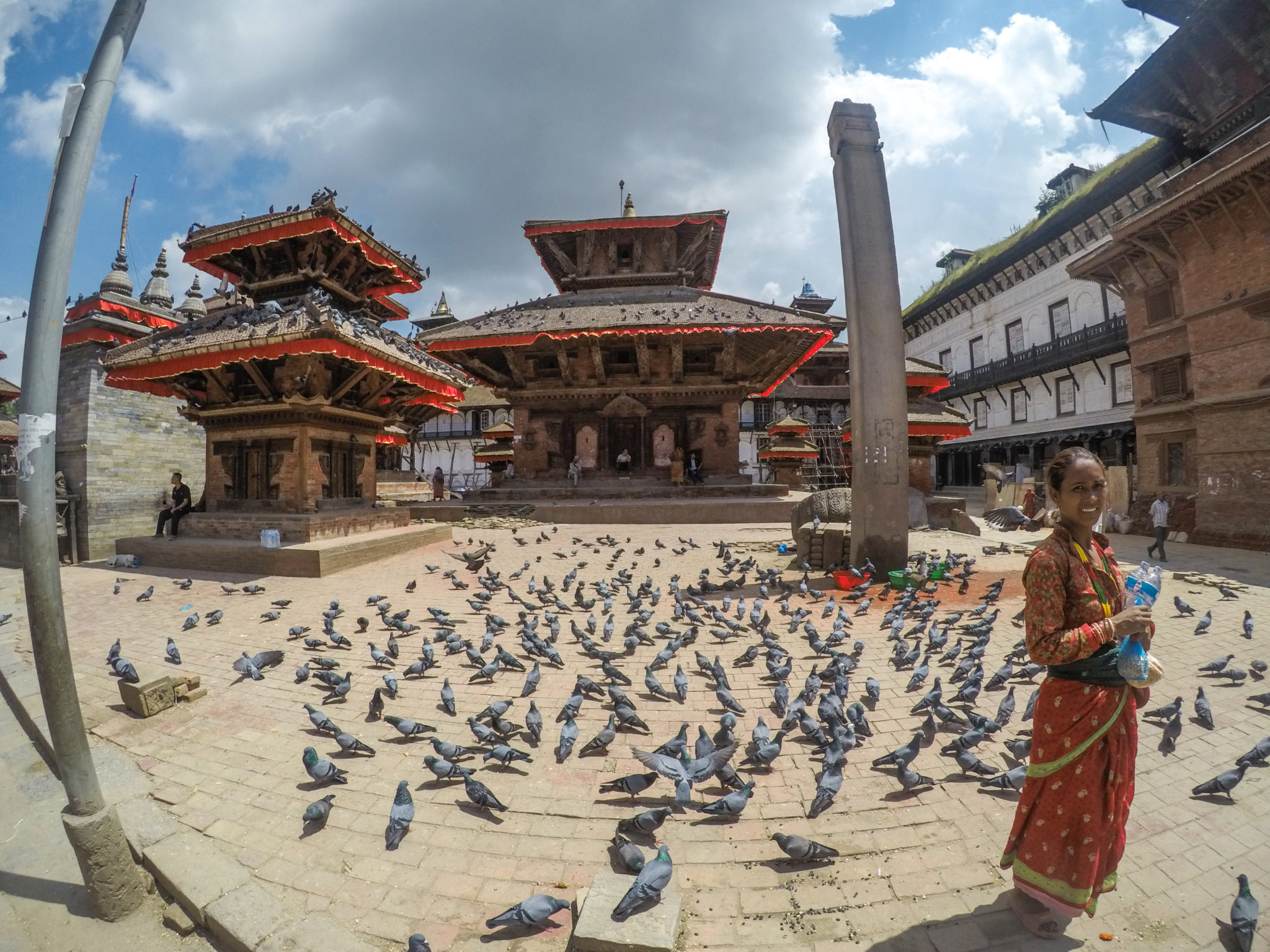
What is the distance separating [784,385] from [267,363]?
3172cm

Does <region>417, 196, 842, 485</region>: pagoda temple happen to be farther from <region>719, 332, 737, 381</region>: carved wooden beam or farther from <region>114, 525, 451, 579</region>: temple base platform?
<region>114, 525, 451, 579</region>: temple base platform

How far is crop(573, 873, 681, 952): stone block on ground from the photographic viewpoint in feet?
6.58

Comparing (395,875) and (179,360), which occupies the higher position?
(179,360)

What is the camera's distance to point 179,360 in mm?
10391

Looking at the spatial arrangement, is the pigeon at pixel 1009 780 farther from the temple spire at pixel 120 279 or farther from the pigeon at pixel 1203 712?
the temple spire at pixel 120 279

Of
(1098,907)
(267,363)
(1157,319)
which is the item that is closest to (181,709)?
(1098,907)

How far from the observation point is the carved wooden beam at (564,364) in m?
18.3

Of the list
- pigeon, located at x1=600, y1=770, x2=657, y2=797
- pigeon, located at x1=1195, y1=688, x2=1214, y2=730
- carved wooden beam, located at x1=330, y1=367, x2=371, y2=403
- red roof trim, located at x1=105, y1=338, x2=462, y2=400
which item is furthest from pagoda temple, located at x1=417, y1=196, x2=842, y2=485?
pigeon, located at x1=600, y1=770, x2=657, y2=797

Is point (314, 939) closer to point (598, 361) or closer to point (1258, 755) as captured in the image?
point (1258, 755)

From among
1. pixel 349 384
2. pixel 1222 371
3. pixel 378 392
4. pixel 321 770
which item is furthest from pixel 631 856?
pixel 1222 371

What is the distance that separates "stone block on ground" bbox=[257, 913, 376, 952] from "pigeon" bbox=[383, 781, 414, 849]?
1.47 feet

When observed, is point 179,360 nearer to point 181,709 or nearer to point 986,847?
point 181,709

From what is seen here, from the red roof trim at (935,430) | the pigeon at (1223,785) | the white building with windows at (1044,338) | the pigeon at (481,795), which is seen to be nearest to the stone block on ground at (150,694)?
the pigeon at (481,795)

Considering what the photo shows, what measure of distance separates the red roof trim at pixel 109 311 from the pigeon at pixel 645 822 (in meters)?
20.8
